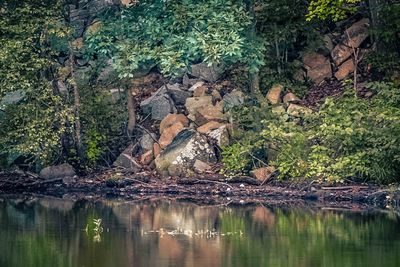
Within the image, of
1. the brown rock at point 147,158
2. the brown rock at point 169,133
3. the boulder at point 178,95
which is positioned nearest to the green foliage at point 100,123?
the brown rock at point 147,158

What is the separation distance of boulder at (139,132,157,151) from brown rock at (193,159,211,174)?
75.8 inches

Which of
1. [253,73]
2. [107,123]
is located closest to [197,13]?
[253,73]

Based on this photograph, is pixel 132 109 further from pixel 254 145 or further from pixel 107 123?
pixel 254 145

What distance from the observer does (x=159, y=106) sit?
3048 cm

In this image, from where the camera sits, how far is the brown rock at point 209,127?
28578mm

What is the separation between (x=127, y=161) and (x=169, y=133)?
133 centimetres

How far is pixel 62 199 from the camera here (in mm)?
26469

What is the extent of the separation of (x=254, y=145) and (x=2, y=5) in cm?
746

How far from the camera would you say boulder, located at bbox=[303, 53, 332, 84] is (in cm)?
3003

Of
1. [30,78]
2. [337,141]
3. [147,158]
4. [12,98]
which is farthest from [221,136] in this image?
[12,98]

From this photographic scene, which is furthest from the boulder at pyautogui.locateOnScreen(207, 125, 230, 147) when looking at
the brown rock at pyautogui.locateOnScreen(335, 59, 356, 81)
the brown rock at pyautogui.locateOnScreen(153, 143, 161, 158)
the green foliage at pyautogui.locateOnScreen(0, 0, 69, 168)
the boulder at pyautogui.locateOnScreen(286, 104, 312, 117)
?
the green foliage at pyautogui.locateOnScreen(0, 0, 69, 168)

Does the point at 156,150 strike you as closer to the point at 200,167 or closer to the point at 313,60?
the point at 200,167

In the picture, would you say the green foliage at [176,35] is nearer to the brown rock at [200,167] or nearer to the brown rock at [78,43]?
the brown rock at [200,167]

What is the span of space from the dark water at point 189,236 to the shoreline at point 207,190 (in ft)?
4.20
